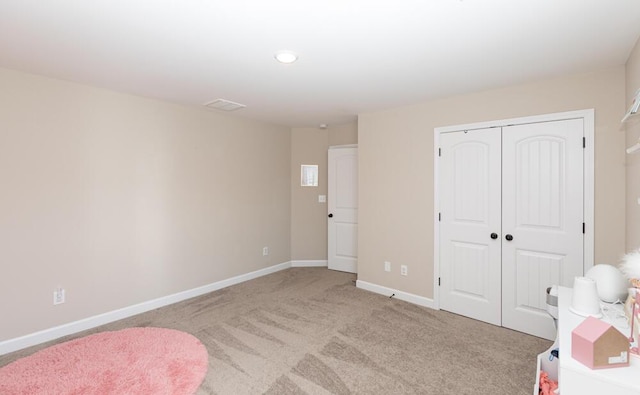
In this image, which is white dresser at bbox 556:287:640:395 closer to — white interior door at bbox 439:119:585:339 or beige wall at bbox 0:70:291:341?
white interior door at bbox 439:119:585:339

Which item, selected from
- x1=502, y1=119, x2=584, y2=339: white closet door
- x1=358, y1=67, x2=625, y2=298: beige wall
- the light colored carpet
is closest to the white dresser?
the light colored carpet

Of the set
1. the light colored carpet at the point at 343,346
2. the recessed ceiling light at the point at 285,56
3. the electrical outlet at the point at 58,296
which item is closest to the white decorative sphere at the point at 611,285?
the light colored carpet at the point at 343,346

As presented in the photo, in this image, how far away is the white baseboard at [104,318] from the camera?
8.70 ft

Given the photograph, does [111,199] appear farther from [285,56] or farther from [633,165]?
[633,165]

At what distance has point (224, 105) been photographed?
3719 millimetres

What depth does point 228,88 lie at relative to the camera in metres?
3.09

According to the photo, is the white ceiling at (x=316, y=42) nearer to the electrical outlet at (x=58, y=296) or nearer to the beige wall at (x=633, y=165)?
the beige wall at (x=633, y=165)

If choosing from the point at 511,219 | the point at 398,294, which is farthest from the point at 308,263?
the point at 511,219

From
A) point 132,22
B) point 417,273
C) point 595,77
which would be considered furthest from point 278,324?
point 595,77

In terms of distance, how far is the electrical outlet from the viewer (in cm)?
286

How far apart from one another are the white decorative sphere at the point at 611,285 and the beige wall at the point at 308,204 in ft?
12.6

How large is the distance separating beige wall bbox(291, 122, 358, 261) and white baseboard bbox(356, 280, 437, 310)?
4.31 feet

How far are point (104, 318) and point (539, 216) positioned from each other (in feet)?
14.4

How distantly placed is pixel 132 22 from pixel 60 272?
2423mm
